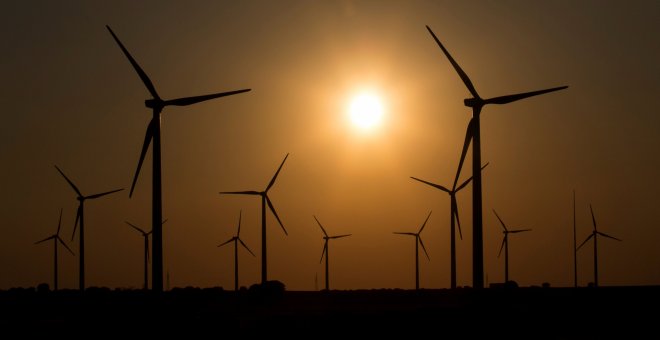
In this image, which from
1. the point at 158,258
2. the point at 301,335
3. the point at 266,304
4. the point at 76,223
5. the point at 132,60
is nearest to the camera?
the point at 301,335

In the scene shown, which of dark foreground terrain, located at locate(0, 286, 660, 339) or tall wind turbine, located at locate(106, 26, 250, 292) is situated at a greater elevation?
tall wind turbine, located at locate(106, 26, 250, 292)

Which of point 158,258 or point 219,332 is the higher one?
point 158,258

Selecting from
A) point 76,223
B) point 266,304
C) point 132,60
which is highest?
point 132,60

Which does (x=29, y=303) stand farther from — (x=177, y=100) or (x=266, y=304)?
(x=177, y=100)

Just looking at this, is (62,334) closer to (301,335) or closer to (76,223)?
(301,335)

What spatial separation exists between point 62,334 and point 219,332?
10572 millimetres

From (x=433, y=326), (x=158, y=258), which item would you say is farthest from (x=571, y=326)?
(x=158, y=258)

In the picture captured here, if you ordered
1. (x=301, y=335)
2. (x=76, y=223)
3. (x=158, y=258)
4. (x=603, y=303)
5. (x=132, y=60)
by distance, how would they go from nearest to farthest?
1. (x=301, y=335)
2. (x=158, y=258)
3. (x=132, y=60)
4. (x=603, y=303)
5. (x=76, y=223)

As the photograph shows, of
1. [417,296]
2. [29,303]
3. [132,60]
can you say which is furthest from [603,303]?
[29,303]

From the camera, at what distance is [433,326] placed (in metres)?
74.4

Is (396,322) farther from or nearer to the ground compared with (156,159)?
nearer to the ground

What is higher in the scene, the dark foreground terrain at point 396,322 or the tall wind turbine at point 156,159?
the tall wind turbine at point 156,159

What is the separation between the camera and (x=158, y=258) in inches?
3063

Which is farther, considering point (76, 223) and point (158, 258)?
point (76, 223)
